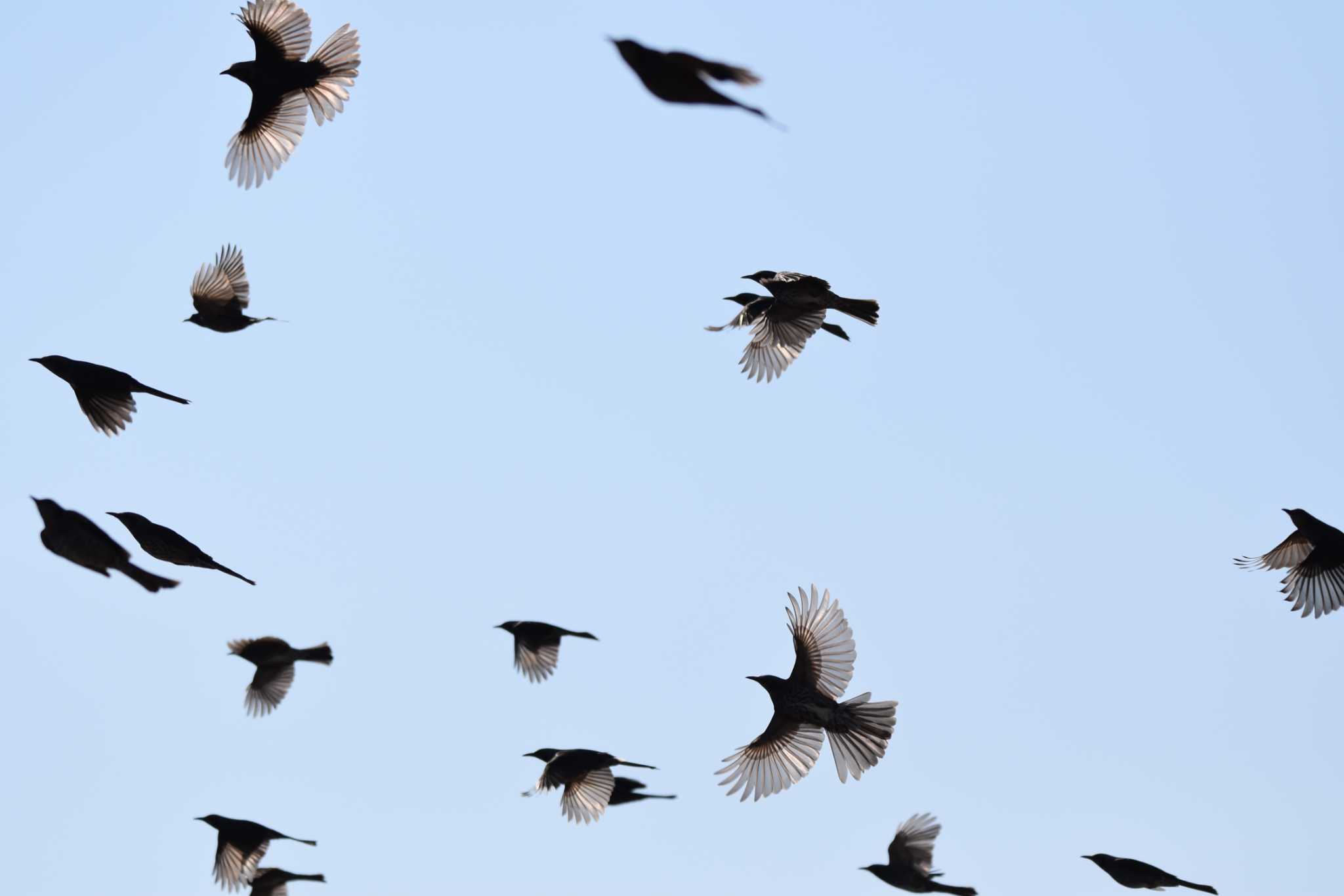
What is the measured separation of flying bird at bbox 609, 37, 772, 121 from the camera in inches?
287

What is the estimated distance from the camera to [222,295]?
1723 centimetres

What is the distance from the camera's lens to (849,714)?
12.6 meters

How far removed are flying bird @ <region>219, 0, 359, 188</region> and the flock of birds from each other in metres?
0.01

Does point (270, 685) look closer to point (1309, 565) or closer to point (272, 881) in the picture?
point (272, 881)

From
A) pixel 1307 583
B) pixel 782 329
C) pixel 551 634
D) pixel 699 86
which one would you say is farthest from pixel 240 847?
pixel 1307 583

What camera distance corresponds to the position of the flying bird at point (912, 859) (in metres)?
13.5

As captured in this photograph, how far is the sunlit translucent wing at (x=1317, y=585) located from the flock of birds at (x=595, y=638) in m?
0.01

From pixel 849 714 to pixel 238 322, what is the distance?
29.5 feet

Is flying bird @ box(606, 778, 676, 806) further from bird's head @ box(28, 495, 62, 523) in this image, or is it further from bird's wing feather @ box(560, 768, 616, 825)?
bird's head @ box(28, 495, 62, 523)

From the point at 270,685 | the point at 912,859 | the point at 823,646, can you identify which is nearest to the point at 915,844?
the point at 912,859

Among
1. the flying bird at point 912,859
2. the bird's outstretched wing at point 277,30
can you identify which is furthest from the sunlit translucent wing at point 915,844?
the bird's outstretched wing at point 277,30

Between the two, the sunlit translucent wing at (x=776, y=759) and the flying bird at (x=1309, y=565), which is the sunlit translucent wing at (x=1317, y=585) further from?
the sunlit translucent wing at (x=776, y=759)

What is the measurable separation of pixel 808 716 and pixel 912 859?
209cm

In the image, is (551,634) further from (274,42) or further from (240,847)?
(274,42)
